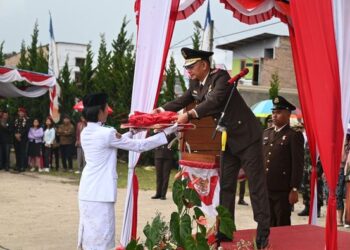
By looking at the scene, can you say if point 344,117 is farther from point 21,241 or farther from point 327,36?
point 21,241

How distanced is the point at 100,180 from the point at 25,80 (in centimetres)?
1170

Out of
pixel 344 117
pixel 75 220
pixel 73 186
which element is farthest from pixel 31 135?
pixel 344 117

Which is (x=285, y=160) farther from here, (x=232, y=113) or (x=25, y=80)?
(x=25, y=80)

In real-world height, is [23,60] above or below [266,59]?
below

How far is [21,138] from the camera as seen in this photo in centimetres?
1567

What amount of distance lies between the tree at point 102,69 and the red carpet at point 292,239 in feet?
49.3

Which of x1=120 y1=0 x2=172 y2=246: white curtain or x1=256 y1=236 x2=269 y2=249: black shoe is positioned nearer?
x1=256 y1=236 x2=269 y2=249: black shoe

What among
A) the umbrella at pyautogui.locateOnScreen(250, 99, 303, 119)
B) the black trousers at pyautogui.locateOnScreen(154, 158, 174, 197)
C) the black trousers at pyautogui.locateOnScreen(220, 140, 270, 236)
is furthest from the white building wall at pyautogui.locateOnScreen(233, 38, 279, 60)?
the black trousers at pyautogui.locateOnScreen(220, 140, 270, 236)

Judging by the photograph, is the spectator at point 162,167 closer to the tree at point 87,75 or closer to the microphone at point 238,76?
the microphone at point 238,76

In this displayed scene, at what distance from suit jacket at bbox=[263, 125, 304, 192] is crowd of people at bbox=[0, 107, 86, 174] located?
32.6ft

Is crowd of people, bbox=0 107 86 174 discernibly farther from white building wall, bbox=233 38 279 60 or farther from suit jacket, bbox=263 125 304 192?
white building wall, bbox=233 38 279 60

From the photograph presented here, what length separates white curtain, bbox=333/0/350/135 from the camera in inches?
171

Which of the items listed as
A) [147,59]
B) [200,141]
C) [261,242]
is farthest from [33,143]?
[261,242]

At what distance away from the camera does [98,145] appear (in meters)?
4.82
